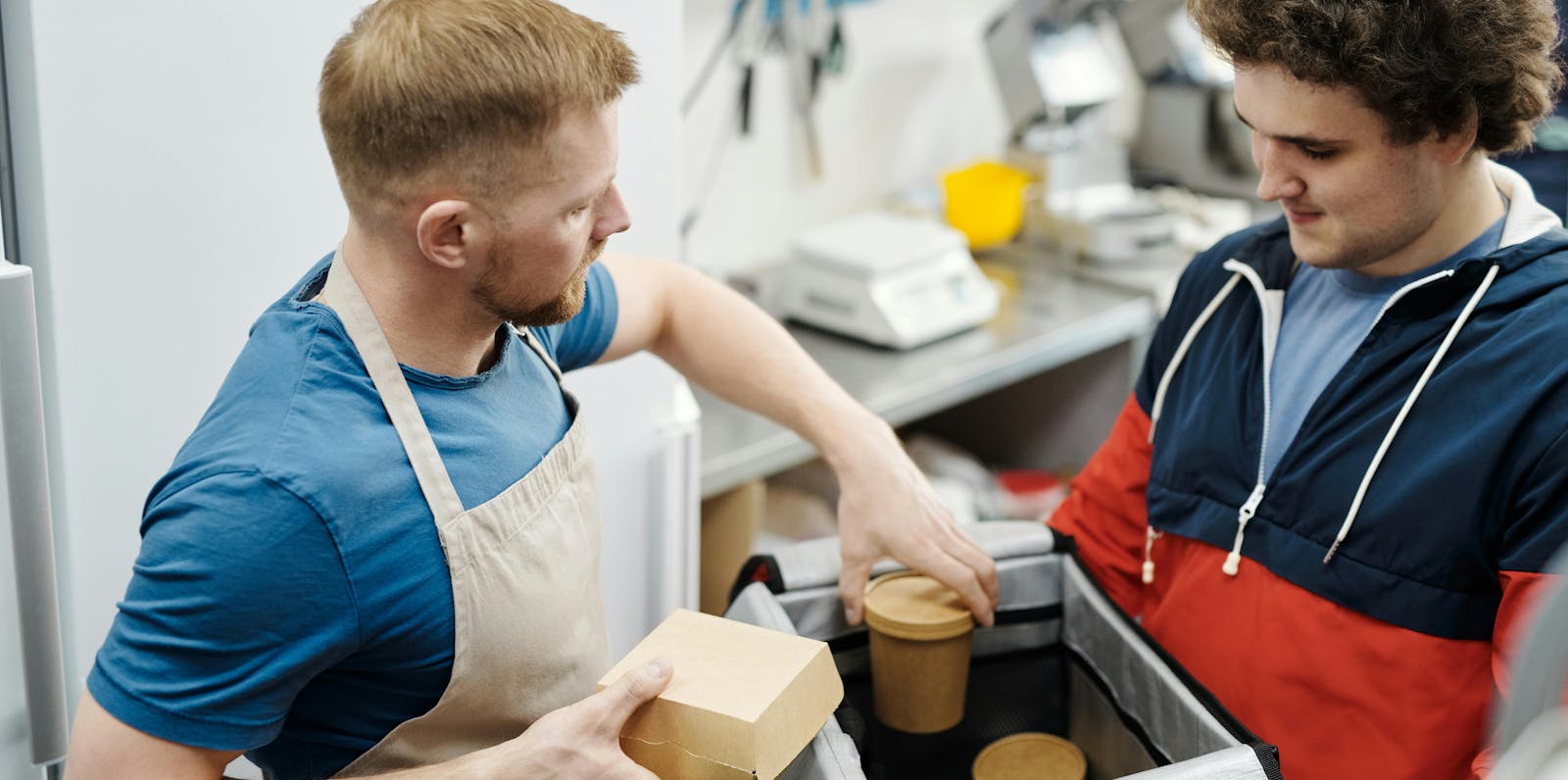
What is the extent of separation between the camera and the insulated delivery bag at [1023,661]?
127 cm

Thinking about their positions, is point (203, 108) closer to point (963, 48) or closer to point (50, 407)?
point (50, 407)

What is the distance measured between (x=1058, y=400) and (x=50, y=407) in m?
2.20

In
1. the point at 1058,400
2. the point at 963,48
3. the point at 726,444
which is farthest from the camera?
the point at 963,48

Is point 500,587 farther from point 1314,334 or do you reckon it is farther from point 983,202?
point 983,202

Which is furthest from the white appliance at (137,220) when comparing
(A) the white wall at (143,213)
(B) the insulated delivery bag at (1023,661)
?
(B) the insulated delivery bag at (1023,661)

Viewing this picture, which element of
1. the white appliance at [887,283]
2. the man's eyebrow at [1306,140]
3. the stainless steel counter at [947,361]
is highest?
the man's eyebrow at [1306,140]

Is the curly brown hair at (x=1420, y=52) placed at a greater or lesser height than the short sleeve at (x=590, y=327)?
greater

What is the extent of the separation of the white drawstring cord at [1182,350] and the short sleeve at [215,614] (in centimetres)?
93

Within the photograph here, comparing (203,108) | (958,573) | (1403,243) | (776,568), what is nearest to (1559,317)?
(1403,243)

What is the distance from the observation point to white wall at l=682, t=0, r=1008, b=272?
9.71 feet

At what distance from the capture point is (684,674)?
1.12 meters

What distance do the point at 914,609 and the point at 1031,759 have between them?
18 centimetres

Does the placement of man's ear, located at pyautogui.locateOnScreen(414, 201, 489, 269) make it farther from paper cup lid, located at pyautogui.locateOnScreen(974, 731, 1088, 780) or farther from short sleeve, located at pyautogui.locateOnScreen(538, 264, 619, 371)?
paper cup lid, located at pyautogui.locateOnScreen(974, 731, 1088, 780)

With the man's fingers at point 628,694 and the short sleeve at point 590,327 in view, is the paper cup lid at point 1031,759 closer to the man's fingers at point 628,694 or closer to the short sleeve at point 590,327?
the man's fingers at point 628,694
